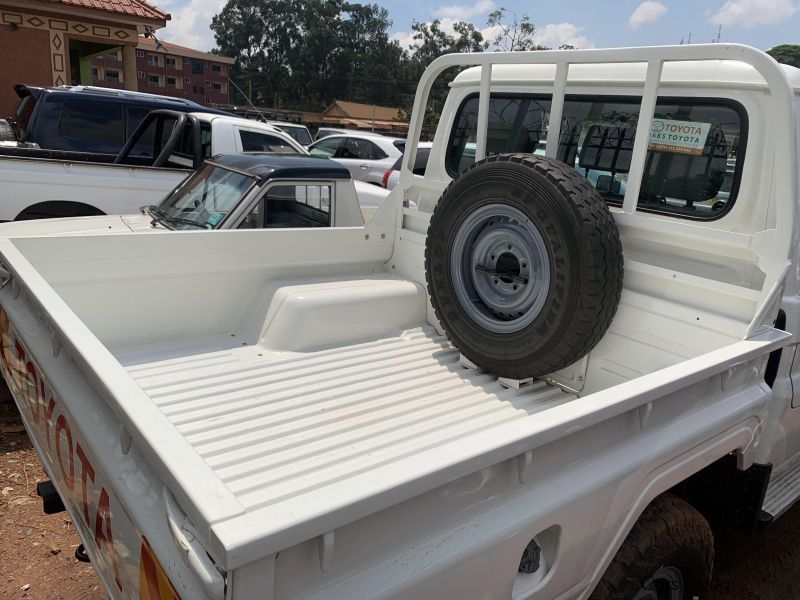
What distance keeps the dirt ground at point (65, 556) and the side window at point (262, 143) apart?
14.2 feet

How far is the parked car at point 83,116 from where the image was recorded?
25.3 feet

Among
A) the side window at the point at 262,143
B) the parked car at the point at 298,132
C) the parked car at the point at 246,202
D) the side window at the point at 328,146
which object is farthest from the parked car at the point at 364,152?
the parked car at the point at 246,202

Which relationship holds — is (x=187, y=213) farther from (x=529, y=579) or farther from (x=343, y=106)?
(x=343, y=106)

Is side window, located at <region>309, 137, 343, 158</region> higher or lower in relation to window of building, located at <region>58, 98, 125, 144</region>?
lower

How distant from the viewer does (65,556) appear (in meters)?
2.84

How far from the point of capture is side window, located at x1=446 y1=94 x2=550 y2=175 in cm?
315

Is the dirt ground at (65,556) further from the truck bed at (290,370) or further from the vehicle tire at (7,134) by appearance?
the vehicle tire at (7,134)

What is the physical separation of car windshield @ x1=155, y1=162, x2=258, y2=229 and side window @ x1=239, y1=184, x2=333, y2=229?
0.15 meters

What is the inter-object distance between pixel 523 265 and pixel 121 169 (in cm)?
484

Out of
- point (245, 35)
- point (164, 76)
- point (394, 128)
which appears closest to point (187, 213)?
point (394, 128)

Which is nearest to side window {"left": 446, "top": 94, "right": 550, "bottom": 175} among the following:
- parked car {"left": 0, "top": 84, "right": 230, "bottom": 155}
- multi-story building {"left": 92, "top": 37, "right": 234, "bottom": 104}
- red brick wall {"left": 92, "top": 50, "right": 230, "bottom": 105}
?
parked car {"left": 0, "top": 84, "right": 230, "bottom": 155}

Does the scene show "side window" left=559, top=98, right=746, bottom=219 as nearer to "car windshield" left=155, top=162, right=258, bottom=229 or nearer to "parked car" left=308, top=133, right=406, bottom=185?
"car windshield" left=155, top=162, right=258, bottom=229

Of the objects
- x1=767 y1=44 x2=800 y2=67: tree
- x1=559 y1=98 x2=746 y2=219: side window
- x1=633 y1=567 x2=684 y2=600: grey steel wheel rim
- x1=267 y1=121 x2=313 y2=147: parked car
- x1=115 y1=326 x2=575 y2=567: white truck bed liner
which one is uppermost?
x1=767 y1=44 x2=800 y2=67: tree

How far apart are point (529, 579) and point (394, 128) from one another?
43813 mm
